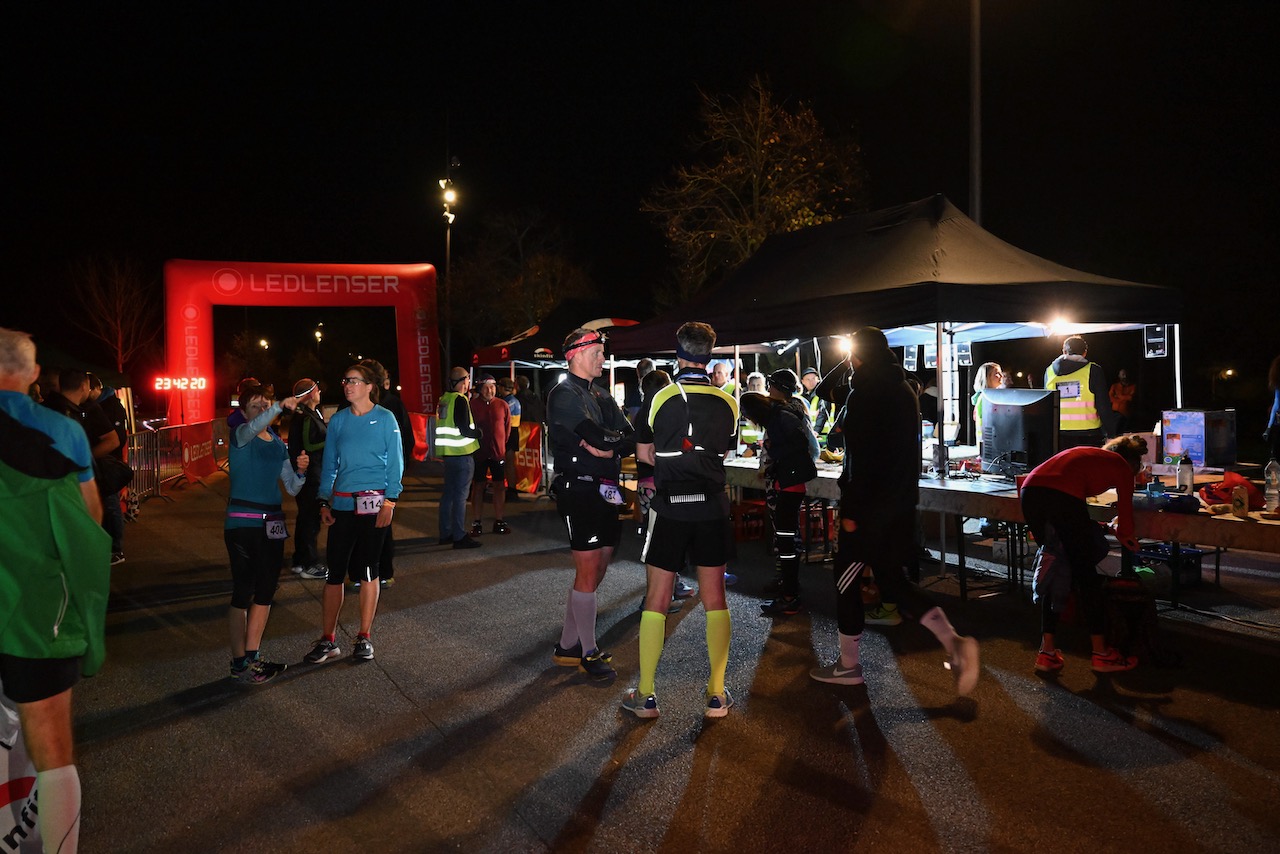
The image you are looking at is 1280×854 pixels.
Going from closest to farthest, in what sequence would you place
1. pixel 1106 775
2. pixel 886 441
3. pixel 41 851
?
pixel 41 851 < pixel 1106 775 < pixel 886 441

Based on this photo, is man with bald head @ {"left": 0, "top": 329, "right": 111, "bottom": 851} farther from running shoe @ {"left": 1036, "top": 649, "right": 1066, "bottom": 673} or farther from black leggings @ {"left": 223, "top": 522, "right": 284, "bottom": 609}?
running shoe @ {"left": 1036, "top": 649, "right": 1066, "bottom": 673}

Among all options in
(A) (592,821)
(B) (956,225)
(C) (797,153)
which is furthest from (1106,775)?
(C) (797,153)

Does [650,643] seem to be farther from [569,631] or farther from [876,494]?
[876,494]

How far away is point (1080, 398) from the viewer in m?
8.55

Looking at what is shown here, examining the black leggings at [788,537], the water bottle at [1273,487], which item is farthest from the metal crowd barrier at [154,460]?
the water bottle at [1273,487]

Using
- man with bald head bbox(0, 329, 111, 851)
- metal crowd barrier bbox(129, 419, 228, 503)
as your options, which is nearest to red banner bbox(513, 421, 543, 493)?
metal crowd barrier bbox(129, 419, 228, 503)

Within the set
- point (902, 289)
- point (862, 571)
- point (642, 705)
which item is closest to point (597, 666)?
point (642, 705)

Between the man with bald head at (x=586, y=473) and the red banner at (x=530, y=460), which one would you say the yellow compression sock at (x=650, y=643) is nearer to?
the man with bald head at (x=586, y=473)

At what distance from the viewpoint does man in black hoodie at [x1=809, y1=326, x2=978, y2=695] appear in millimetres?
4898

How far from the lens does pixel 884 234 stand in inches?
373

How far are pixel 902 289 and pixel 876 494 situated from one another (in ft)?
10.8

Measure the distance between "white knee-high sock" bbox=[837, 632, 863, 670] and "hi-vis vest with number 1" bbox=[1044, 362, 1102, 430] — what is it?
15.3 feet

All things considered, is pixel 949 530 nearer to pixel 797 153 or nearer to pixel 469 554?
pixel 469 554

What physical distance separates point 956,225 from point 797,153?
32.7 ft
